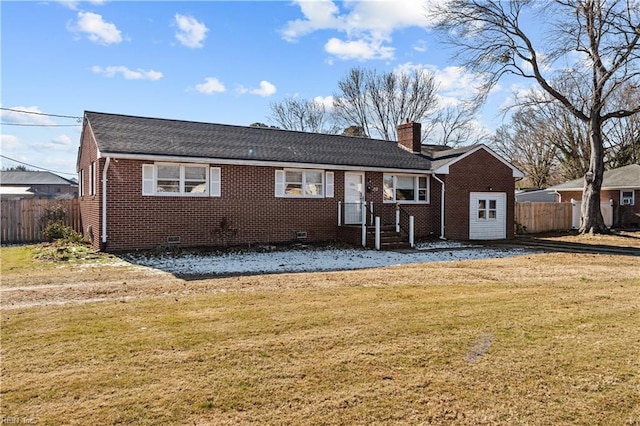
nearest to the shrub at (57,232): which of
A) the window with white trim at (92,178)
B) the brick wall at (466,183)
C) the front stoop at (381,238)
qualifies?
the window with white trim at (92,178)

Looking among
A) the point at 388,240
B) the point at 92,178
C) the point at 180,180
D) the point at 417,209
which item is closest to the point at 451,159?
the point at 417,209

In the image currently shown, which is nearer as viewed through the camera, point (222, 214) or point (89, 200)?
point (222, 214)

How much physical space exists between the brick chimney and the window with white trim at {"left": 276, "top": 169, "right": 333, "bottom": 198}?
21.2 feet

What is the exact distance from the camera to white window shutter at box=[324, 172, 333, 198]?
17.2m

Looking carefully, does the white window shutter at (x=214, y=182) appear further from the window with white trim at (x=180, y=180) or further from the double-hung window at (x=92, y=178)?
the double-hung window at (x=92, y=178)

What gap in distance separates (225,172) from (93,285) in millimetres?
7286

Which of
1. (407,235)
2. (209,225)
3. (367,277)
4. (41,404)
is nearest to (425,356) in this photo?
(41,404)

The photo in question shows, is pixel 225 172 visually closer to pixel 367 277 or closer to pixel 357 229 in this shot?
pixel 357 229

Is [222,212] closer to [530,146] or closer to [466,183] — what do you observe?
[466,183]

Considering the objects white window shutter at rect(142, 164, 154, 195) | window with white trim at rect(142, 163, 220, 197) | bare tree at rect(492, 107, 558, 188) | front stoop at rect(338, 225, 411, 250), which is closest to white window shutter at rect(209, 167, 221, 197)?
window with white trim at rect(142, 163, 220, 197)

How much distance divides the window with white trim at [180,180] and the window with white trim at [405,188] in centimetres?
733

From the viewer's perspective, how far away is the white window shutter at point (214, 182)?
14992 mm

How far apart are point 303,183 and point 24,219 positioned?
1138 cm

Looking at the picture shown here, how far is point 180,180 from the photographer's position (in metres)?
14.6
